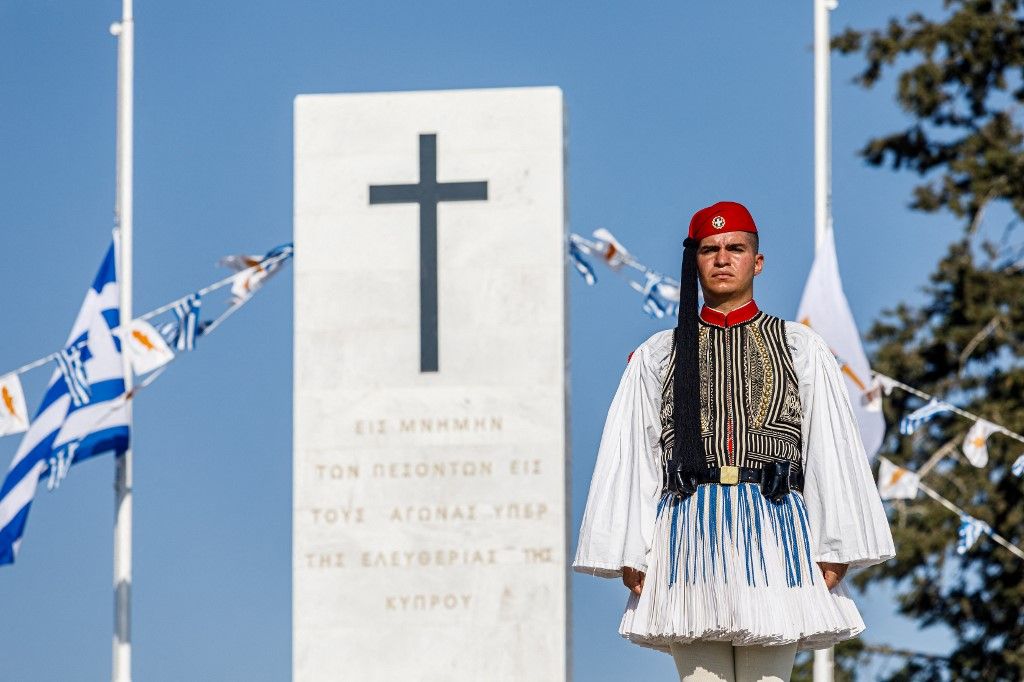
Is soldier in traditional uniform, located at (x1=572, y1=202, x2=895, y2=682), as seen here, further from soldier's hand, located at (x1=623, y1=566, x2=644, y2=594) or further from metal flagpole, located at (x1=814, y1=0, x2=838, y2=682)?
metal flagpole, located at (x1=814, y1=0, x2=838, y2=682)

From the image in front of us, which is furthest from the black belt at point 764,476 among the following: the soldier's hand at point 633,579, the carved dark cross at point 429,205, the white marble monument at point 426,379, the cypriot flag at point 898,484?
the cypriot flag at point 898,484

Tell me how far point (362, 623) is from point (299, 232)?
8.41 feet

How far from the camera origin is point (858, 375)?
16.7 meters

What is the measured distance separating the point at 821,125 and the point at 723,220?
12331 mm

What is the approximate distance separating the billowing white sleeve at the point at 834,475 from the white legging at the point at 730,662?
0.83 feet

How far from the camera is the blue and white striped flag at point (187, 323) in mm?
17016

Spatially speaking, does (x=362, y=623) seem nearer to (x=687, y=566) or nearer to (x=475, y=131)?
(x=475, y=131)

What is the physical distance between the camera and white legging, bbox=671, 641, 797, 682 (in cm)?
564

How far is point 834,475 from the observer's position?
5641 millimetres

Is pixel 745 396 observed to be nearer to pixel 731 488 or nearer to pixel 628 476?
pixel 731 488

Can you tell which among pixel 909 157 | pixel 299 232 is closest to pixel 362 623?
pixel 299 232

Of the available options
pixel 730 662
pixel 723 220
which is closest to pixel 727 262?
pixel 723 220

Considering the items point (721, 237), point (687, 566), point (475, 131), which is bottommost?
point (687, 566)

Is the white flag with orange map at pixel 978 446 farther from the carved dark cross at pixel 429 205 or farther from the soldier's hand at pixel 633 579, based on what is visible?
the soldier's hand at pixel 633 579
